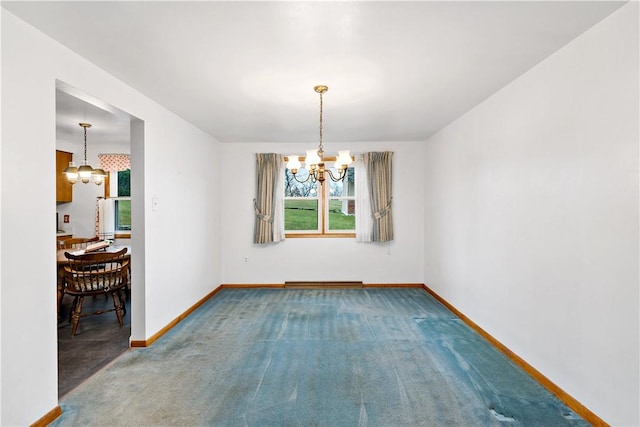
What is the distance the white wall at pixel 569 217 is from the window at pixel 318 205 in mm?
2427

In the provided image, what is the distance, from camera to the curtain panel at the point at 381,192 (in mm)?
5293

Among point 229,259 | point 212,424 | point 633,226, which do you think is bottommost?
point 212,424

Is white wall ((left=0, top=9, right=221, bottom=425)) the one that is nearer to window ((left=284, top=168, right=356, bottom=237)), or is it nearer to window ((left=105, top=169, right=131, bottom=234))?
window ((left=284, top=168, right=356, bottom=237))

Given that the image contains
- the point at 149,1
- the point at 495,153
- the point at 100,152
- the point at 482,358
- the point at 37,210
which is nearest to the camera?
the point at 149,1

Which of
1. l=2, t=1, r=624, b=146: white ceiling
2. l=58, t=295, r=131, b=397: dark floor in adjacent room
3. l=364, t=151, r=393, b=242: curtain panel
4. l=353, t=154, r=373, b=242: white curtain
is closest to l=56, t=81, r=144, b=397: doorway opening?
l=58, t=295, r=131, b=397: dark floor in adjacent room

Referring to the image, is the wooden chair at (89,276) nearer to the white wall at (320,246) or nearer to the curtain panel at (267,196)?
the white wall at (320,246)

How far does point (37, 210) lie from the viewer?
1942mm

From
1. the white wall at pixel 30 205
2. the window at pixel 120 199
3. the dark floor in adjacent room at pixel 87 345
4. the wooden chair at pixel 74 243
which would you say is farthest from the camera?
the window at pixel 120 199

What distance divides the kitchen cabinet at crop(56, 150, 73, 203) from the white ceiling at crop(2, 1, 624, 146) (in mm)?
2557

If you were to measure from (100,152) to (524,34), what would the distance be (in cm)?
637

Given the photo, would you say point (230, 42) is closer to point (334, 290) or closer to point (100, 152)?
point (334, 290)

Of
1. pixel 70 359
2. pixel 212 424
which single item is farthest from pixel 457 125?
pixel 70 359

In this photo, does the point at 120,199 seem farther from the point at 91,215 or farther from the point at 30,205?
the point at 30,205

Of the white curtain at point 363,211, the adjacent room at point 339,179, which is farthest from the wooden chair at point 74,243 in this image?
the white curtain at point 363,211
